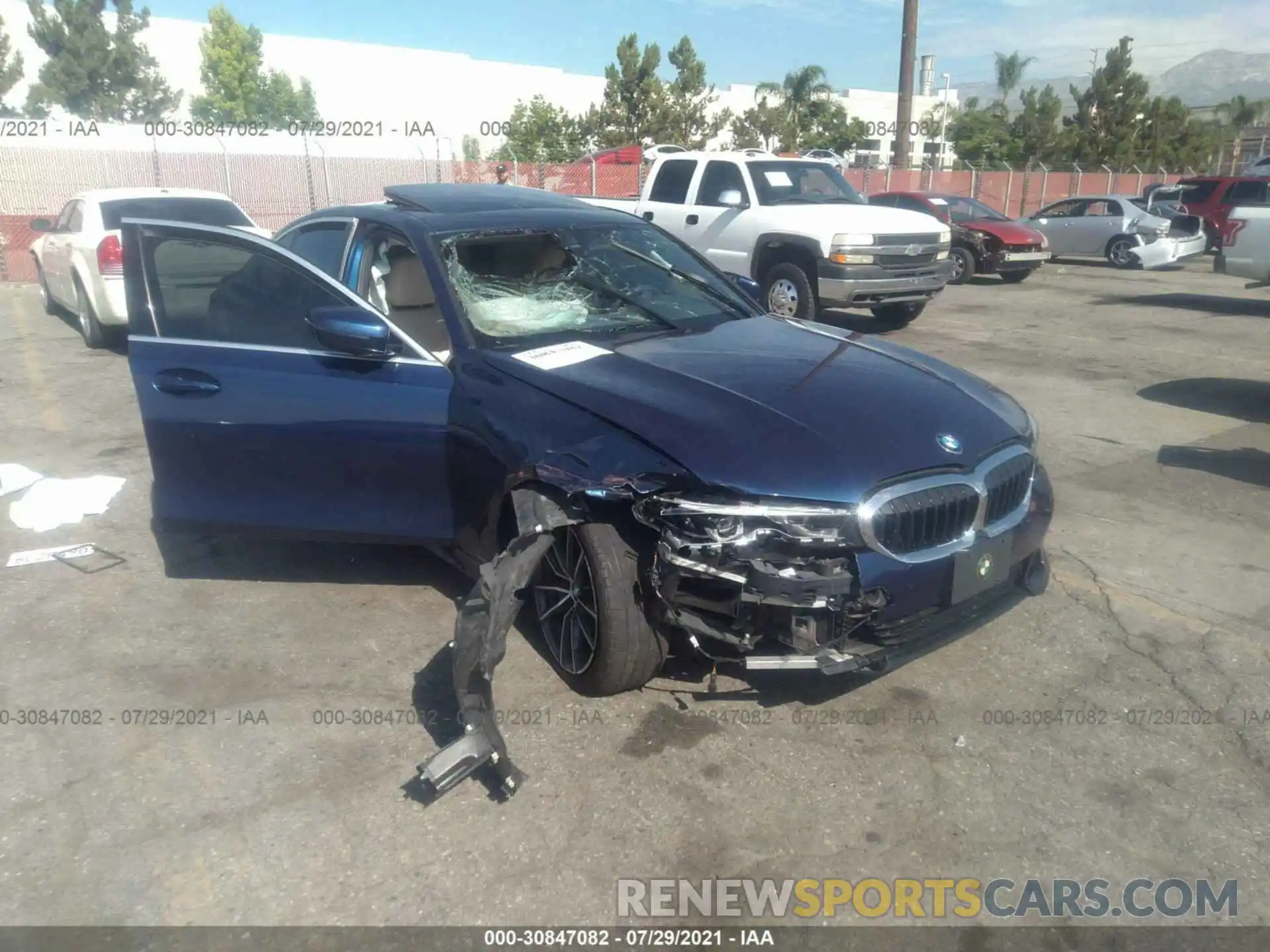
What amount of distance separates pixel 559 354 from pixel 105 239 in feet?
26.1

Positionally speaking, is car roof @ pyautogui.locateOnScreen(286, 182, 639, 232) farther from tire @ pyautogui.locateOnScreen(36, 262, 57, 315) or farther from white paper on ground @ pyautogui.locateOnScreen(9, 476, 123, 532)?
tire @ pyautogui.locateOnScreen(36, 262, 57, 315)

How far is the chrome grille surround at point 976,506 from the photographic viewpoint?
311cm

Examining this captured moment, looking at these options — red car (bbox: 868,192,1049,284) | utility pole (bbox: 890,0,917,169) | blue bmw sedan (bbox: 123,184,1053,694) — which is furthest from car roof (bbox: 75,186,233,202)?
utility pole (bbox: 890,0,917,169)

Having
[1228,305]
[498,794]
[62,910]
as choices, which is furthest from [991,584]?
[1228,305]

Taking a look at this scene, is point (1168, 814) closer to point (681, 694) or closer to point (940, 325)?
point (681, 694)

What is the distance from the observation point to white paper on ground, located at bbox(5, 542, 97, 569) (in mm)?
4934

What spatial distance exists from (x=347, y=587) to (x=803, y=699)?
218 cm

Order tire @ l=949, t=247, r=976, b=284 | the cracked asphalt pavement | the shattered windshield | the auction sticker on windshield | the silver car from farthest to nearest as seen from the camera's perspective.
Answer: the silver car, tire @ l=949, t=247, r=976, b=284, the shattered windshield, the auction sticker on windshield, the cracked asphalt pavement

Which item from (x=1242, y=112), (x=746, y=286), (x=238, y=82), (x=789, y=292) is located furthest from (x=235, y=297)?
(x=1242, y=112)

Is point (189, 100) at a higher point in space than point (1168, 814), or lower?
higher

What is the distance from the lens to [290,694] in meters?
3.71

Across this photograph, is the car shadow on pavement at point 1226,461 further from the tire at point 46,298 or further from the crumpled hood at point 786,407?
the tire at point 46,298

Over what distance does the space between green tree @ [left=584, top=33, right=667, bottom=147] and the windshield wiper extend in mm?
36049

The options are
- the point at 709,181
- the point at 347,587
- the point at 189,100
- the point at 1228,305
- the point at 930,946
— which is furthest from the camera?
the point at 189,100
